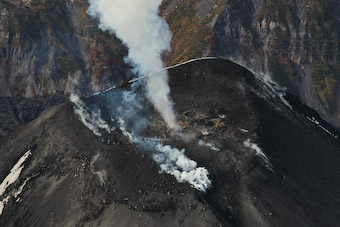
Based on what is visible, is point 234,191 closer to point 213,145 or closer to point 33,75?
point 213,145

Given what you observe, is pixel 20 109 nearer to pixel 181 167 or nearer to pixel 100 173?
pixel 100 173

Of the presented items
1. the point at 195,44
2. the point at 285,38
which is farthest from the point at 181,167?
the point at 285,38

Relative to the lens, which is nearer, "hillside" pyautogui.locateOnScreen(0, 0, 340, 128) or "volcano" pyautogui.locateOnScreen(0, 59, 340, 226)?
"volcano" pyautogui.locateOnScreen(0, 59, 340, 226)

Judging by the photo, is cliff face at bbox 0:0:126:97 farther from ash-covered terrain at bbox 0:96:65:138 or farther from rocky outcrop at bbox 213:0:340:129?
rocky outcrop at bbox 213:0:340:129

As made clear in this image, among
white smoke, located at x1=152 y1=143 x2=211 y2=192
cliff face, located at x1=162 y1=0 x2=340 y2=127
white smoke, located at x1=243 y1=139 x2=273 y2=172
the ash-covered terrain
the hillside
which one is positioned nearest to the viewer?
white smoke, located at x1=152 y1=143 x2=211 y2=192

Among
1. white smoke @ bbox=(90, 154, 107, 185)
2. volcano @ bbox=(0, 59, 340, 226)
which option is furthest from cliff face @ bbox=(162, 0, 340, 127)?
white smoke @ bbox=(90, 154, 107, 185)

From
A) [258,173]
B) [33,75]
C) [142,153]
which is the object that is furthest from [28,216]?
[33,75]

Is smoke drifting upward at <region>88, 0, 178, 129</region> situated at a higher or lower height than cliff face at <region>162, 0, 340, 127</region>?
higher

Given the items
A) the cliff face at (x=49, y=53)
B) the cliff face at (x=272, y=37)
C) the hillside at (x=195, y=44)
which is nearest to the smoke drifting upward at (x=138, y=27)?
the hillside at (x=195, y=44)
